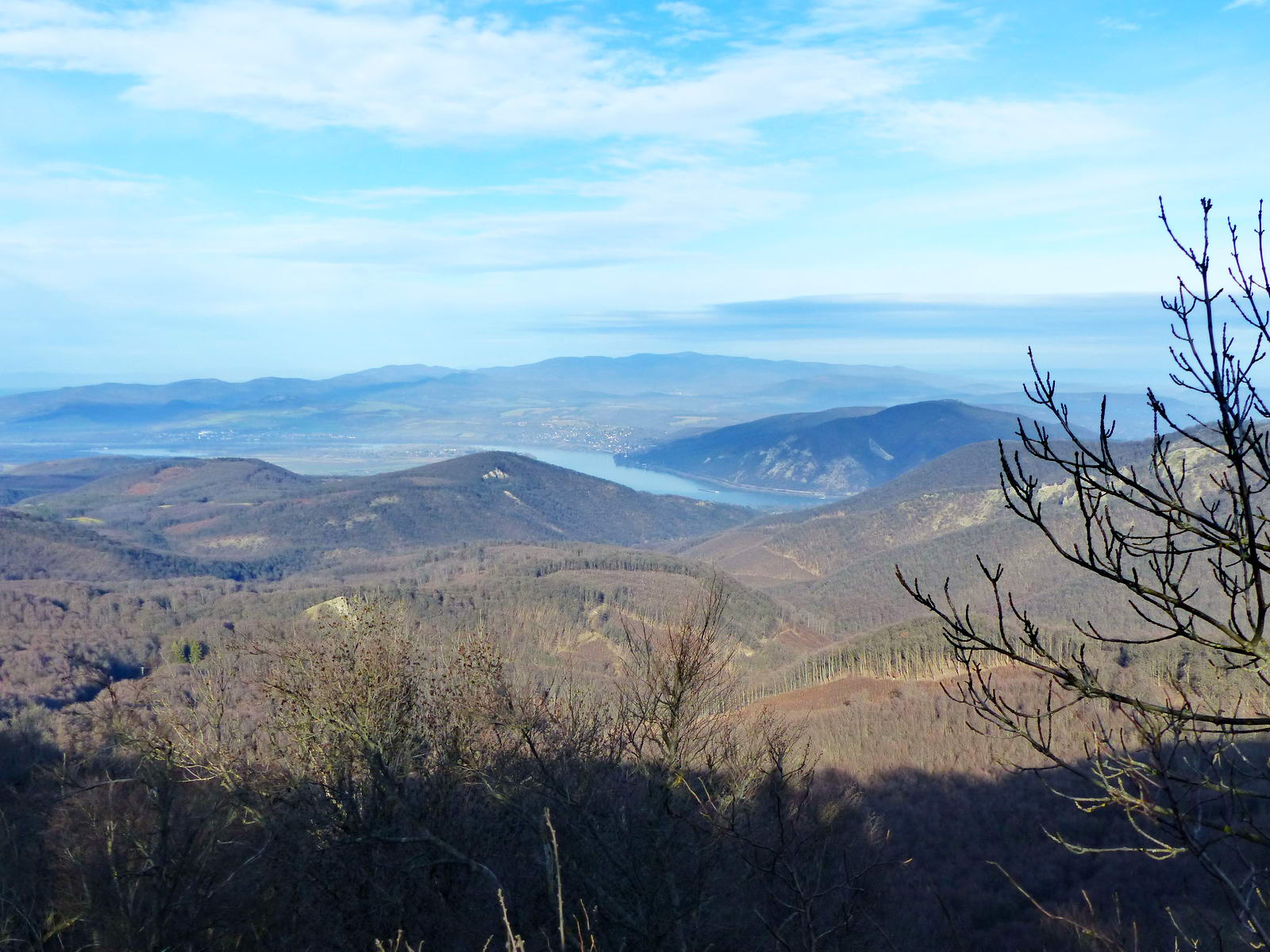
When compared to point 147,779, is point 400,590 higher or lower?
lower

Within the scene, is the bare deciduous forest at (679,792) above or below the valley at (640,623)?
above

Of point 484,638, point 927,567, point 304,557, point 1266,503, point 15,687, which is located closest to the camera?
point 484,638

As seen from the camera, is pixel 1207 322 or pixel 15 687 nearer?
pixel 1207 322

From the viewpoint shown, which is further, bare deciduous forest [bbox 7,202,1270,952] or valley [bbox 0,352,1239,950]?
valley [bbox 0,352,1239,950]

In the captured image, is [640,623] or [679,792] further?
[640,623]

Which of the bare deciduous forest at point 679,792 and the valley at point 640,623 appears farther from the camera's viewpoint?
the valley at point 640,623

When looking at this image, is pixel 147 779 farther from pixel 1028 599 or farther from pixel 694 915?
pixel 1028 599

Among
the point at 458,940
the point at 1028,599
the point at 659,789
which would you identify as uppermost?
the point at 659,789

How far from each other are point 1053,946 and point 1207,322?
24.6 metres

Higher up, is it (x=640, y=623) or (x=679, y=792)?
(x=679, y=792)

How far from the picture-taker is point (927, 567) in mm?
137750

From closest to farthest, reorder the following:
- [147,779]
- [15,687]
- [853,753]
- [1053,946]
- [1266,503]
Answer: [147,779] → [1053,946] → [853,753] → [15,687] → [1266,503]

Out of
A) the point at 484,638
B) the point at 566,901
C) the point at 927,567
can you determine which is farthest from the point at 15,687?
the point at 927,567

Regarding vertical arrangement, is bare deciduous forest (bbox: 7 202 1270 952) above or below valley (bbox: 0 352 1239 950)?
above
